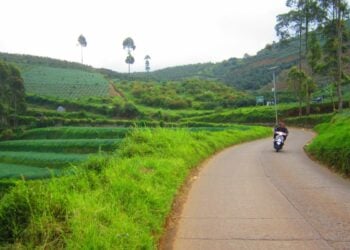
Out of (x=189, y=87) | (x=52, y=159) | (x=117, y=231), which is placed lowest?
(x=52, y=159)

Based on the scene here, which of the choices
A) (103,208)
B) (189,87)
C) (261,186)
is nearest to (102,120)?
(189,87)

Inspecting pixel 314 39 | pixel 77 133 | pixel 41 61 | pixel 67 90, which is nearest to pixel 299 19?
pixel 314 39

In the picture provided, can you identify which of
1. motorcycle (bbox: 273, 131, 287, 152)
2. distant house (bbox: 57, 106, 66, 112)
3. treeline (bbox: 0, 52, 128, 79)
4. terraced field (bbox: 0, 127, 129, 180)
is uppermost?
treeline (bbox: 0, 52, 128, 79)

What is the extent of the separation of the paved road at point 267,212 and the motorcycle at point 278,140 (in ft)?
28.7

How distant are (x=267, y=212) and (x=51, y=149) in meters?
44.2

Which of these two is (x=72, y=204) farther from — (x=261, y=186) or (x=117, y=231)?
(x=261, y=186)

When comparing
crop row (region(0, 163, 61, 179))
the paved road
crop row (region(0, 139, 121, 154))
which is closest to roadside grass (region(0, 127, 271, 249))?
the paved road

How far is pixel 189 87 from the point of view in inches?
4601

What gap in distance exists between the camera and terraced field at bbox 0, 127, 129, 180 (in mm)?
38156

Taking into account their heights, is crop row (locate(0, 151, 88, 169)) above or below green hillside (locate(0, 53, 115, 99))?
below

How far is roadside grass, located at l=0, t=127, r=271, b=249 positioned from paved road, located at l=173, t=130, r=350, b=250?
2.28ft

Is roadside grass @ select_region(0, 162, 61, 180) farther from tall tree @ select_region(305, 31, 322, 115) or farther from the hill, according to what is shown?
the hill

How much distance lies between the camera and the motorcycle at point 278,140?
907 inches

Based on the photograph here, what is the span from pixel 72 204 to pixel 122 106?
76.0m
